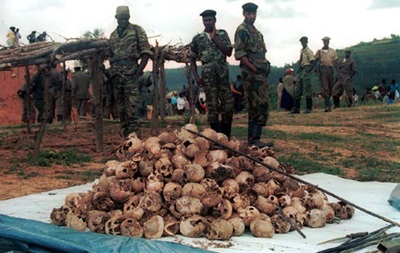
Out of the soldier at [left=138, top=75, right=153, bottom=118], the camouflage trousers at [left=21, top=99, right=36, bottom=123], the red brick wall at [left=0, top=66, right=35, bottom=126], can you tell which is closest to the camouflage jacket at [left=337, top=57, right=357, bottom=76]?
the soldier at [left=138, top=75, right=153, bottom=118]

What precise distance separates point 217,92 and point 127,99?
1.30 metres

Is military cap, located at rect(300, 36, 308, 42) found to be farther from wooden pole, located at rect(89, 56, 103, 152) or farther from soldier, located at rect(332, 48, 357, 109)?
wooden pole, located at rect(89, 56, 103, 152)

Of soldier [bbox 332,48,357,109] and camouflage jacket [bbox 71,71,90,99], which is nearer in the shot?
camouflage jacket [bbox 71,71,90,99]

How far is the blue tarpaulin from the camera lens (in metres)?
4.09

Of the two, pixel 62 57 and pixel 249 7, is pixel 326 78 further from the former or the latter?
pixel 249 7

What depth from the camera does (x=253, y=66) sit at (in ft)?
26.4

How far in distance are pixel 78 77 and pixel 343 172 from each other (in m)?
9.24

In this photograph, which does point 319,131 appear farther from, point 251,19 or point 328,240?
point 328,240

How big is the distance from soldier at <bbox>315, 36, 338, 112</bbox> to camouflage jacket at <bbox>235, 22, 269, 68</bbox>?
8.75 meters

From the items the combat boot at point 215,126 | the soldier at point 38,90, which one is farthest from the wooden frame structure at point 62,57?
the soldier at point 38,90

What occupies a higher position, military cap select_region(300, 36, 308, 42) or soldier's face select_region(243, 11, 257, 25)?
military cap select_region(300, 36, 308, 42)

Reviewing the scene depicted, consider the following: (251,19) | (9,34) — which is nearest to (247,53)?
(251,19)

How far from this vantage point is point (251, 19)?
8.19 meters

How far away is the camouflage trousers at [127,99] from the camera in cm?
891
